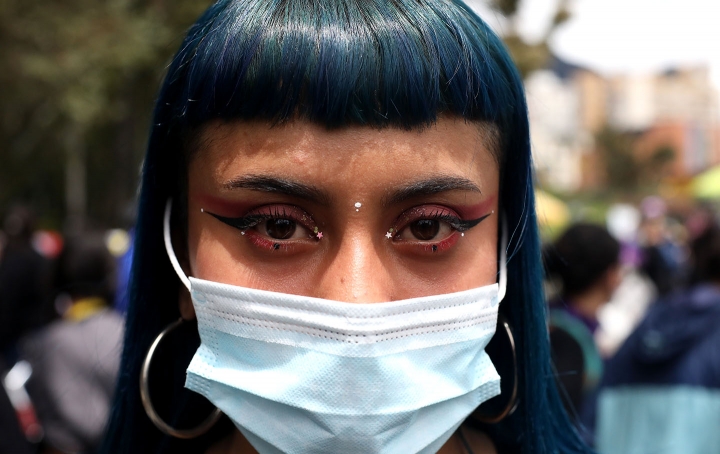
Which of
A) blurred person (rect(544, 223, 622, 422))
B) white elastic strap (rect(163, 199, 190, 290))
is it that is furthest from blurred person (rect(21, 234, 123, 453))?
blurred person (rect(544, 223, 622, 422))

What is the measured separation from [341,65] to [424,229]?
0.39 metres

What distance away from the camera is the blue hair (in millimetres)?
1435

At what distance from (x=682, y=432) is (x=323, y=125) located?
2498mm

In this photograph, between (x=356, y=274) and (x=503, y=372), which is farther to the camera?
(x=503, y=372)

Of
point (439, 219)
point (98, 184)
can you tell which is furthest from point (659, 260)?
point (98, 184)

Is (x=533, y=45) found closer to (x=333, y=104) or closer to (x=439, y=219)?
(x=439, y=219)

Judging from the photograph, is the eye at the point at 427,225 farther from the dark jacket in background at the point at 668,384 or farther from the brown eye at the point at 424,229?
the dark jacket in background at the point at 668,384

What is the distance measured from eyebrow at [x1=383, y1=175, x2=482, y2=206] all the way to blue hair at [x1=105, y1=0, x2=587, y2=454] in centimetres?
12

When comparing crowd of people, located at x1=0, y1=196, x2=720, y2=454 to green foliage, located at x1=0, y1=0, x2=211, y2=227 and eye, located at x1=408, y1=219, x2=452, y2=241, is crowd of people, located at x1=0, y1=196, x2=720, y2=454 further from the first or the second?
green foliage, located at x1=0, y1=0, x2=211, y2=227

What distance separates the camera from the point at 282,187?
146cm

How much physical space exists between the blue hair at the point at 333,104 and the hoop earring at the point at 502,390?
0.03 meters

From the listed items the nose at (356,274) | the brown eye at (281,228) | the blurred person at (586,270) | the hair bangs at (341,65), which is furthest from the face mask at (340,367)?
the blurred person at (586,270)

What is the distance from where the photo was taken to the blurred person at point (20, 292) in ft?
17.8

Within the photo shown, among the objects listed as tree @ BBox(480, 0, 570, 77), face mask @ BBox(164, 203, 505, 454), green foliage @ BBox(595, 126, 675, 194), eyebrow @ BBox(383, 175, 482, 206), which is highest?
eyebrow @ BBox(383, 175, 482, 206)
